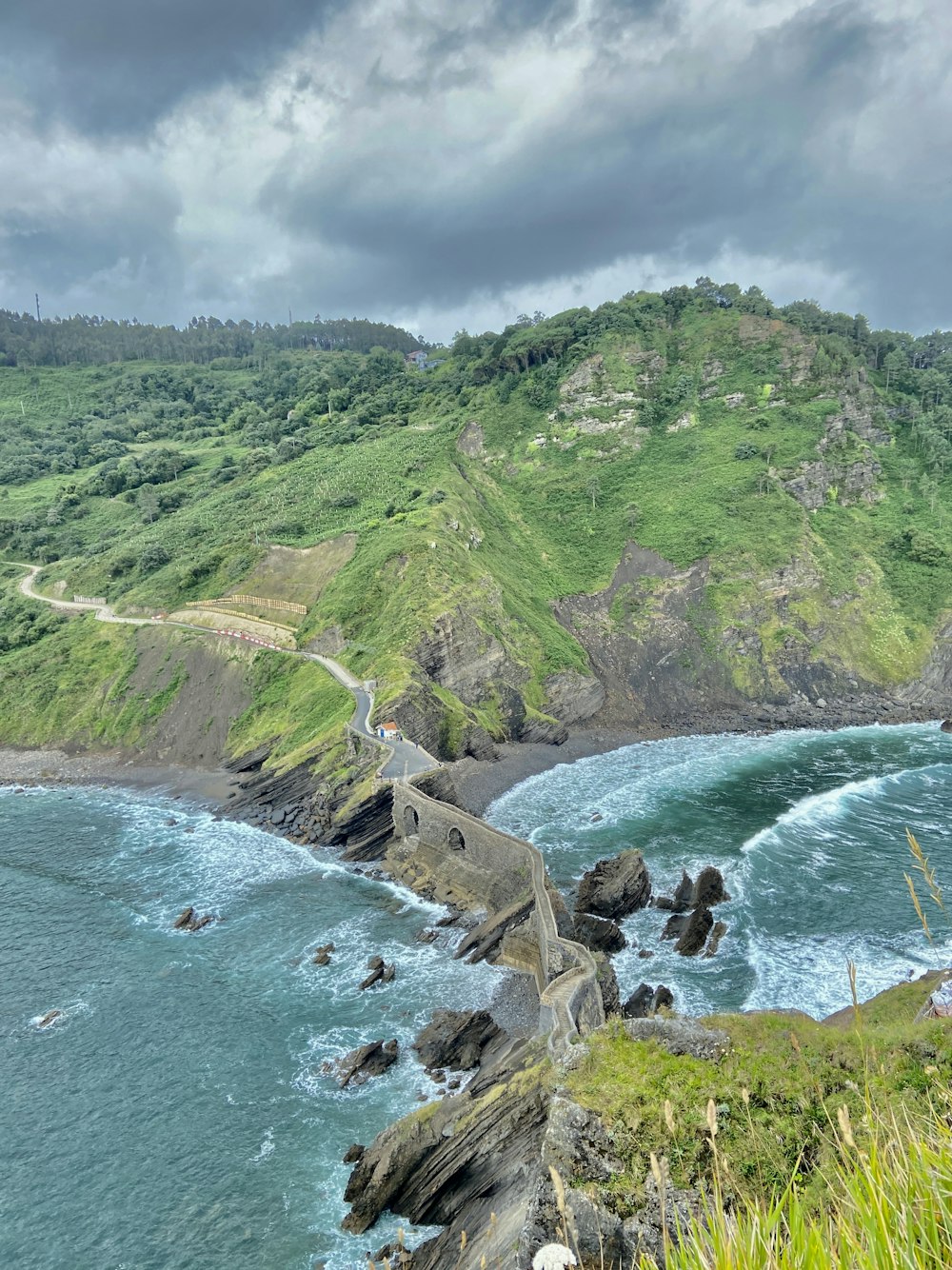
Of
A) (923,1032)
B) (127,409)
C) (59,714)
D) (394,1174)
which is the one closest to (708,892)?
(394,1174)

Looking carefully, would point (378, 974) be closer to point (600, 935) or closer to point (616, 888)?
point (600, 935)

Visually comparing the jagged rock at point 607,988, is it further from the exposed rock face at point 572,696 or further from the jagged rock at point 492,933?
the exposed rock face at point 572,696

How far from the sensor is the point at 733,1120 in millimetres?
15570

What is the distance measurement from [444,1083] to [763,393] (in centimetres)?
11897

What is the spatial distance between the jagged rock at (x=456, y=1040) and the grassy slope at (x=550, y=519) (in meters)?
34.9

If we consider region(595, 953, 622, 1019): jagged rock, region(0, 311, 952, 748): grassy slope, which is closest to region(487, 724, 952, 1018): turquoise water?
region(595, 953, 622, 1019): jagged rock

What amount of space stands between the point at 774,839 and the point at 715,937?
622 inches

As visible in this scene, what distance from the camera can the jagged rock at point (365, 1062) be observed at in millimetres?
34906

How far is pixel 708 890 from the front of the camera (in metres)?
48.8

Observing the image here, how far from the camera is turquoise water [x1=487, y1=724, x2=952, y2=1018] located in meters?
41.5

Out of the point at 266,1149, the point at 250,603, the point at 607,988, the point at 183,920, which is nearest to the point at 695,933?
the point at 607,988

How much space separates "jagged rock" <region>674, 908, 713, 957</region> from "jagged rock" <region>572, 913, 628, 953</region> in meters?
3.18

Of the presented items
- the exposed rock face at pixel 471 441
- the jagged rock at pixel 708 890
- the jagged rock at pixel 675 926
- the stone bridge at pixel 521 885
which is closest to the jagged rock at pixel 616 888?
the jagged rock at pixel 675 926

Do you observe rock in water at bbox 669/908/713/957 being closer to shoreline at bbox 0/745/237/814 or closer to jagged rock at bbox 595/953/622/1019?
jagged rock at bbox 595/953/622/1019
